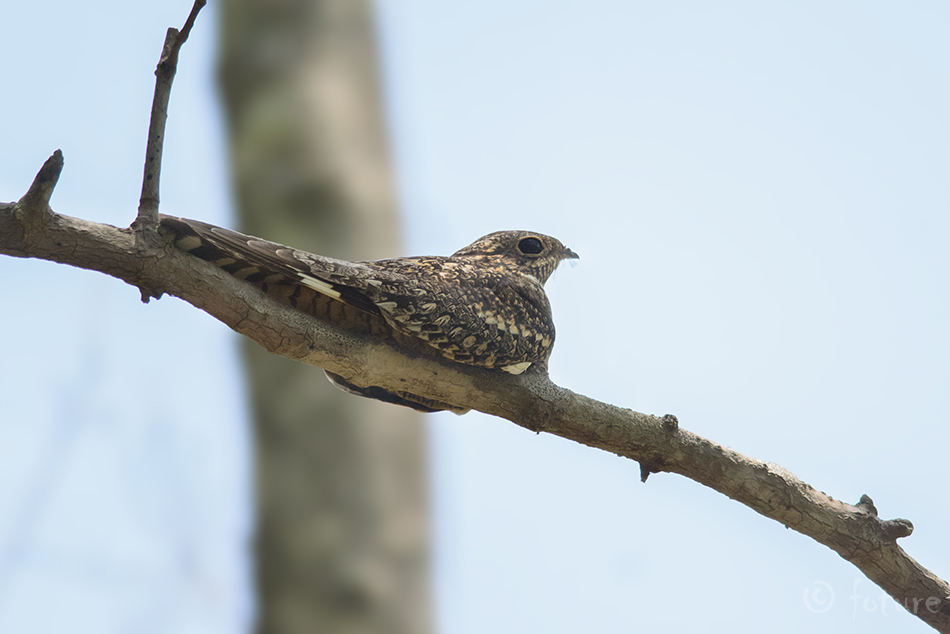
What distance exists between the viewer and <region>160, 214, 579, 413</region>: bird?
90.7 inches

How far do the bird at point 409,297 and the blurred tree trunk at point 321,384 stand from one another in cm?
244

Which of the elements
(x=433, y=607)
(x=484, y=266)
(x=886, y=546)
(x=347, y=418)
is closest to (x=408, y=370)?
(x=484, y=266)

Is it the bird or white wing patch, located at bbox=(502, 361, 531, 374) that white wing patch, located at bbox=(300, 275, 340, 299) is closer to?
the bird

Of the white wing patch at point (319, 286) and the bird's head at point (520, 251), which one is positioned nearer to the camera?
the white wing patch at point (319, 286)

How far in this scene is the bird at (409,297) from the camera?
2.30 m

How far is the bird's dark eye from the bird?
367 mm

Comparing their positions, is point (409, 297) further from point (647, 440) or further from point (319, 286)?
point (647, 440)

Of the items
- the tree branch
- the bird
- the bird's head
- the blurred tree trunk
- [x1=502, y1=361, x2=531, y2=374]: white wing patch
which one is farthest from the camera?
the blurred tree trunk

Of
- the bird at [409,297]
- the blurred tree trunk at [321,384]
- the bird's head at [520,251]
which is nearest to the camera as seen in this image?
the bird at [409,297]

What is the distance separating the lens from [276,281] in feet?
8.09

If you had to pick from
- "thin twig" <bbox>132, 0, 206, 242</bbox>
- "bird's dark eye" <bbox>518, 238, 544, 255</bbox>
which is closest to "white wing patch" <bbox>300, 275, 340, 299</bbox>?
"thin twig" <bbox>132, 0, 206, 242</bbox>

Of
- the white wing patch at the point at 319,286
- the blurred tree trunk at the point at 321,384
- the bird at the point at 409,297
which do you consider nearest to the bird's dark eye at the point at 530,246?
the bird at the point at 409,297

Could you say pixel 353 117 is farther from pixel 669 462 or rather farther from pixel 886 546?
pixel 886 546

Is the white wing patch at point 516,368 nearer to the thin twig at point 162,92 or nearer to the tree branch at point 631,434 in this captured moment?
the tree branch at point 631,434
